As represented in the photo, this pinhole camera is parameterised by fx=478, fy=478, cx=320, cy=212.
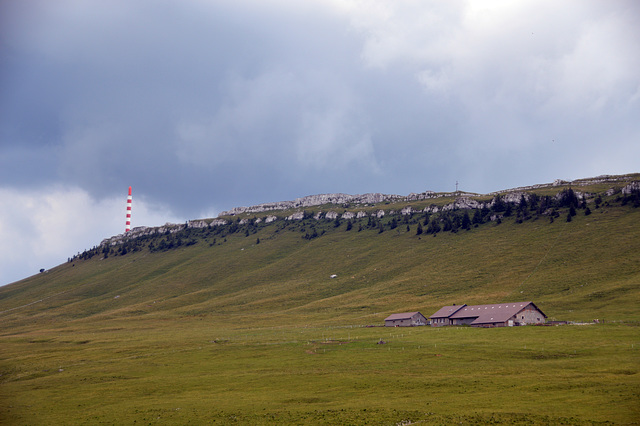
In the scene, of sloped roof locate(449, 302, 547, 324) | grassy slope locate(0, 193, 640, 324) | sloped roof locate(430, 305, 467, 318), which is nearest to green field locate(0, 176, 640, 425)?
grassy slope locate(0, 193, 640, 324)

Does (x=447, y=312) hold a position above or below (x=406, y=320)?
above

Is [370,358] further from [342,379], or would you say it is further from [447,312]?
[447,312]

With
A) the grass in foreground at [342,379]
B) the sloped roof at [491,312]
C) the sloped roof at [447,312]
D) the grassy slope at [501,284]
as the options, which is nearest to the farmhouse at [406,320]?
the sloped roof at [447,312]

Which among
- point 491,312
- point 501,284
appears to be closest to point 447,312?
point 491,312

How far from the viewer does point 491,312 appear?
351 feet

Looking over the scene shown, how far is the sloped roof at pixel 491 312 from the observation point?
101625 mm

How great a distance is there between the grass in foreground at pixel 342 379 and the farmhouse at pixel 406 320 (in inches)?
309

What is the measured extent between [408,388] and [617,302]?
79.1 m

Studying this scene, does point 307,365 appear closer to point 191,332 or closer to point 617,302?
point 191,332

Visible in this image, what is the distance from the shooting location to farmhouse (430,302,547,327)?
10075cm

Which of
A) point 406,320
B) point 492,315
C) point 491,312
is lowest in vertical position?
point 406,320

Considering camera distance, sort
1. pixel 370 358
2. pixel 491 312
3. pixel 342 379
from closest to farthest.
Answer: pixel 342 379
pixel 370 358
pixel 491 312

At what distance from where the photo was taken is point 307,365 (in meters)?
71.9

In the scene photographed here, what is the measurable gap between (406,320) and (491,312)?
64.8ft
